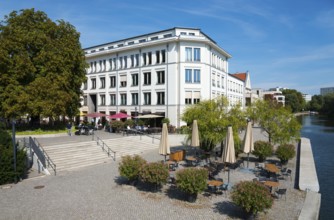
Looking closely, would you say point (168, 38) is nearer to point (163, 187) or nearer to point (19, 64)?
point (19, 64)

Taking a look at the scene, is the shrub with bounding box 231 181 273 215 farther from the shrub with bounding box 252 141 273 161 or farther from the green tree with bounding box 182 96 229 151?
the shrub with bounding box 252 141 273 161

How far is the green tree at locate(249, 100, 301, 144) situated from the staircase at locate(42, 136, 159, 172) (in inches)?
408

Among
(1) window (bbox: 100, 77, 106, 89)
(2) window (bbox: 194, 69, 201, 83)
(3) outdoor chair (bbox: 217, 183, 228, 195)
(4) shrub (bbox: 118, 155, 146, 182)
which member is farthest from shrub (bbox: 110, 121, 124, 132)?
(3) outdoor chair (bbox: 217, 183, 228, 195)

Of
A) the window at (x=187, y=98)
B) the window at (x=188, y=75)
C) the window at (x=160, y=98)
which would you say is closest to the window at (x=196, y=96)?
the window at (x=187, y=98)

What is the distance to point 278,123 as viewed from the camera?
22688 millimetres

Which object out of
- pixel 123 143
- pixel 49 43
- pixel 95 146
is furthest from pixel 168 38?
pixel 95 146

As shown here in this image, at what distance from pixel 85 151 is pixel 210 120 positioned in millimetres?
10198

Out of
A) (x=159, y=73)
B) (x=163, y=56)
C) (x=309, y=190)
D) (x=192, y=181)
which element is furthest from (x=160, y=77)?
(x=192, y=181)

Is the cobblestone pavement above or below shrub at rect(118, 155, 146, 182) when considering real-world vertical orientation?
below

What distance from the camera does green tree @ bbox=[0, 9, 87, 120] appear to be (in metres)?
26.3

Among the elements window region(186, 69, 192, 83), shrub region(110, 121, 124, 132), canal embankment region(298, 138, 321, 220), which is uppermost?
window region(186, 69, 192, 83)

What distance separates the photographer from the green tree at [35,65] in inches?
1035

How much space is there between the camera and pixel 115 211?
11.0 m

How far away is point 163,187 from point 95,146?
10.8 m
